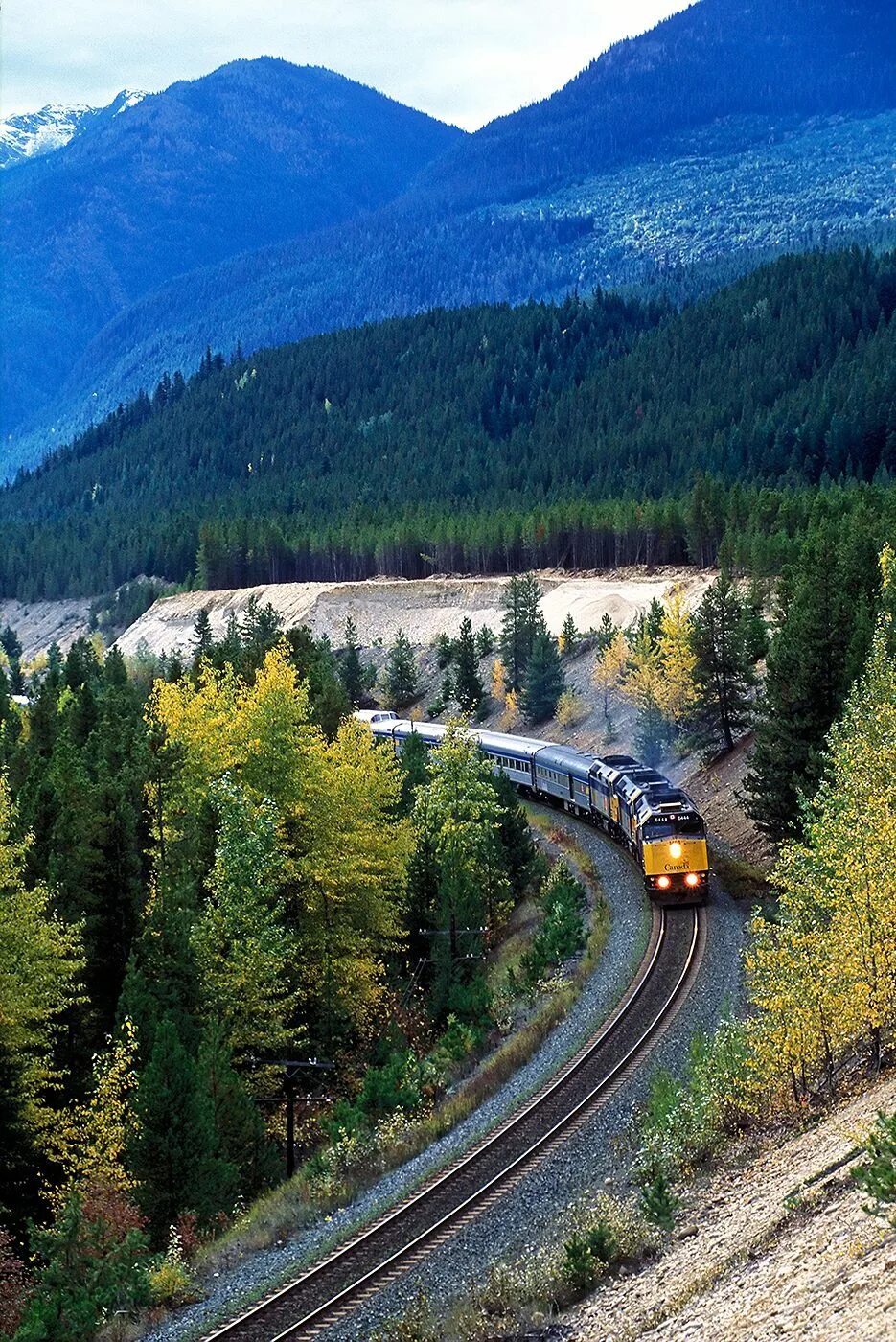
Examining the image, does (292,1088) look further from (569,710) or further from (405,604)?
(405,604)

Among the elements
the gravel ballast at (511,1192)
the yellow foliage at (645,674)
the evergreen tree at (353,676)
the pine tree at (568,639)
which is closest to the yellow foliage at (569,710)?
the yellow foliage at (645,674)

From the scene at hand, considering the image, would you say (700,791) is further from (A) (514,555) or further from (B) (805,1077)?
(A) (514,555)

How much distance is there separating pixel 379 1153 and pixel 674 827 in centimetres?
2183

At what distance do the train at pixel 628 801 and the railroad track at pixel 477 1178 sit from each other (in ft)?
23.6

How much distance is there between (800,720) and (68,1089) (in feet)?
91.9

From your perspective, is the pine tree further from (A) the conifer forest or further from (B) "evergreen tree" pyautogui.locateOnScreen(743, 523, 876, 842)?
(B) "evergreen tree" pyautogui.locateOnScreen(743, 523, 876, 842)

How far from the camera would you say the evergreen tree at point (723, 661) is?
242 feet

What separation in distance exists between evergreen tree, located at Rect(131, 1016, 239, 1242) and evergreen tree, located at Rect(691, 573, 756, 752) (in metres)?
42.6

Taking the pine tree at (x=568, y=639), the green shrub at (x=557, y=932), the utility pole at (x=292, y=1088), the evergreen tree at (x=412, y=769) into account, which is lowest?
the utility pole at (x=292, y=1088)

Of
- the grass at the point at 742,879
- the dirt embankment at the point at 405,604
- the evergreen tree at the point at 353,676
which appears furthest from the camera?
the dirt embankment at the point at 405,604

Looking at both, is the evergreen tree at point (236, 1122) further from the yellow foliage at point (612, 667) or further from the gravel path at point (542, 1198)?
the yellow foliage at point (612, 667)

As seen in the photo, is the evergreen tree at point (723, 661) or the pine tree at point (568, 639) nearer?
the evergreen tree at point (723, 661)

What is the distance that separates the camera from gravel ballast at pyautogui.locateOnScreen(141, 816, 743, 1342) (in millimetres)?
26672

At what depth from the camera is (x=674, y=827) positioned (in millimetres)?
53500
